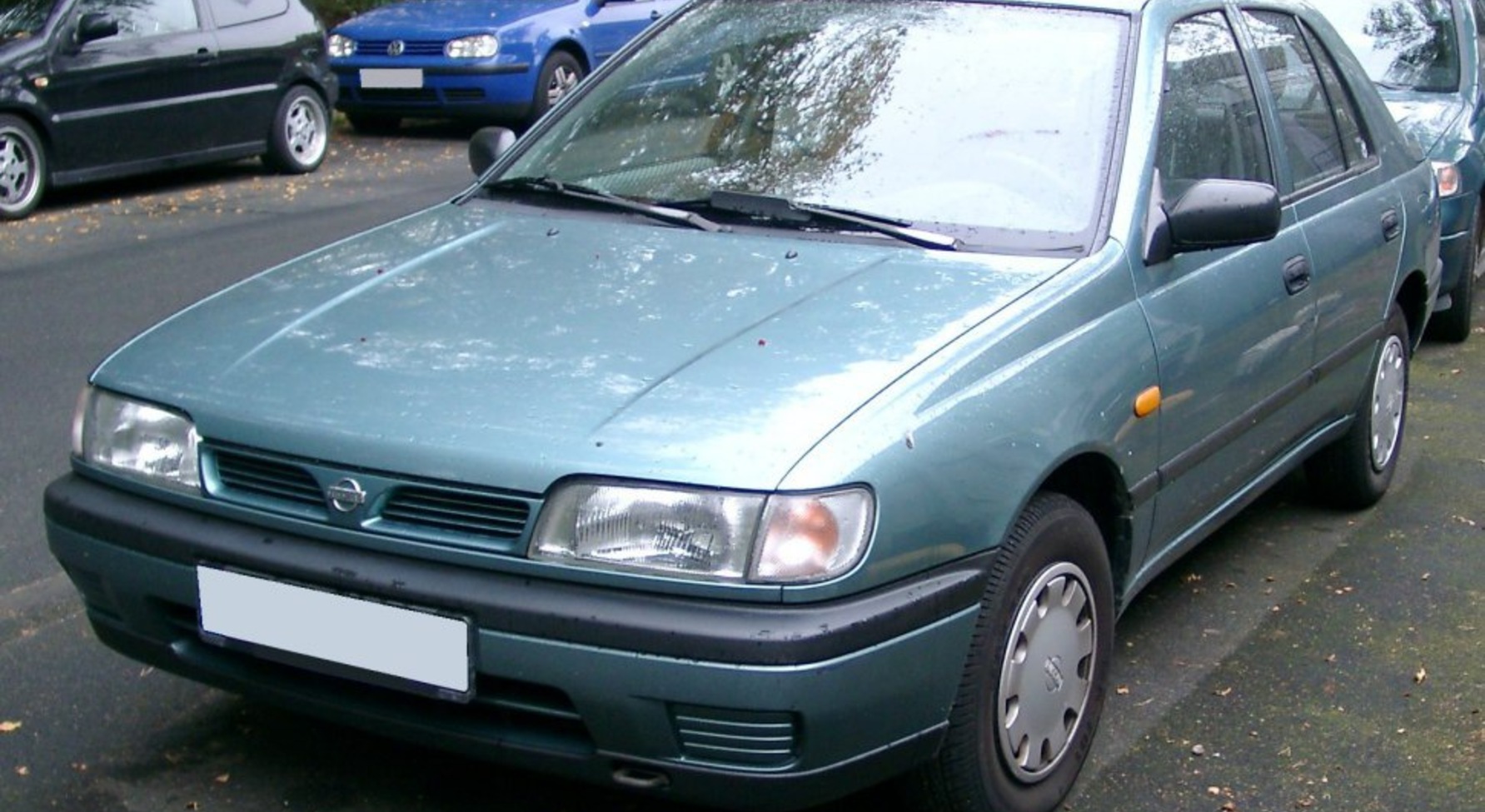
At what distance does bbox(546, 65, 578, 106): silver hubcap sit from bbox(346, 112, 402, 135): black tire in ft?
4.65

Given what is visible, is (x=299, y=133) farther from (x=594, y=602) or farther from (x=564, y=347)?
(x=594, y=602)

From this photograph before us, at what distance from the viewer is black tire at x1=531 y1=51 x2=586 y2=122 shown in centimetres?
1434

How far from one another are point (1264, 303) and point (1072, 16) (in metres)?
0.82

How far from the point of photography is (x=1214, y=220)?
3938 mm

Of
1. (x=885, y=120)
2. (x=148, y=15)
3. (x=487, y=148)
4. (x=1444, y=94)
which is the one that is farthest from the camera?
(x=148, y=15)

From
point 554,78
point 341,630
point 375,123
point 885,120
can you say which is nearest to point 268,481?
point 341,630

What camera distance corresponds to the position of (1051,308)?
3609 mm

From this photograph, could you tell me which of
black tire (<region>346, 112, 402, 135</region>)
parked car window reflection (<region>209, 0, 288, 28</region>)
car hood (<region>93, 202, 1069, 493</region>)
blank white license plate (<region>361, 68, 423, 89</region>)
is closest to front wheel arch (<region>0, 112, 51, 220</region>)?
parked car window reflection (<region>209, 0, 288, 28</region>)

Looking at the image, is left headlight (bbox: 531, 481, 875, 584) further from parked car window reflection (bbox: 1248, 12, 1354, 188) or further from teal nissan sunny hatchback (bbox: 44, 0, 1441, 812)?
parked car window reflection (bbox: 1248, 12, 1354, 188)

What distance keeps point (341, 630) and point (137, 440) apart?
0.64m

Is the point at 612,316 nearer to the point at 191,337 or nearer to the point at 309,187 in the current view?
the point at 191,337

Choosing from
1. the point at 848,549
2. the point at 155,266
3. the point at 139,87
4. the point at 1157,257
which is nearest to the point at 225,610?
the point at 848,549

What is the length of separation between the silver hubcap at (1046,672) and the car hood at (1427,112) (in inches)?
201

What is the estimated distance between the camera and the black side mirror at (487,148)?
4.92m
